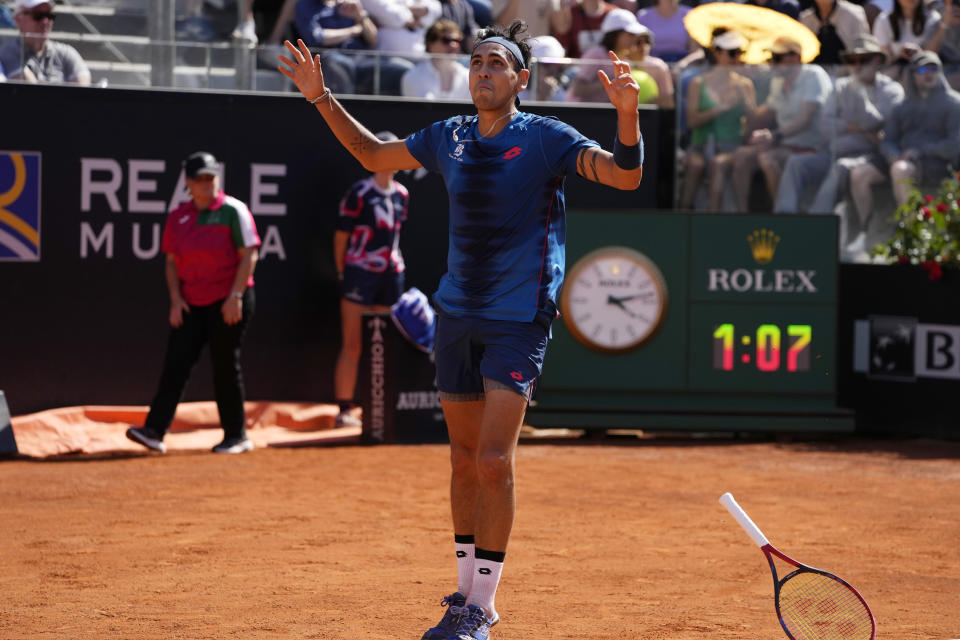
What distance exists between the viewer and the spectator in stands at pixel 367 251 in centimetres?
1054

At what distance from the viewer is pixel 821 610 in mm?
4512

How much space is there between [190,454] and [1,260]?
2.06 metres

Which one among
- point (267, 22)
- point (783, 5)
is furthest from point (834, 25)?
point (267, 22)

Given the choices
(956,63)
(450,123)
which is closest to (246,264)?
(450,123)

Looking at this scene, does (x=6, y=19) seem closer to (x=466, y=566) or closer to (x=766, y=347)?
(x=766, y=347)

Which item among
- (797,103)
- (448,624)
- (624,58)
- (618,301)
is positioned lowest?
(448,624)

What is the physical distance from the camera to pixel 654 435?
11.2m

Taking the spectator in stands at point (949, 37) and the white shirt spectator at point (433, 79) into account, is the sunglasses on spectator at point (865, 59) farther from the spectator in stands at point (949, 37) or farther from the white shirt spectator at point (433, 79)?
the white shirt spectator at point (433, 79)

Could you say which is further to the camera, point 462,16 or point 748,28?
point 462,16

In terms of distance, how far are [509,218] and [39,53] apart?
259 inches

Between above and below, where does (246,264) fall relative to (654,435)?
above

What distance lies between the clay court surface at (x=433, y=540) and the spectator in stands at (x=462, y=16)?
4424mm

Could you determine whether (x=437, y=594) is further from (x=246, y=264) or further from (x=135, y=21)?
(x=135, y=21)

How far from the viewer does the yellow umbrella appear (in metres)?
11.8
